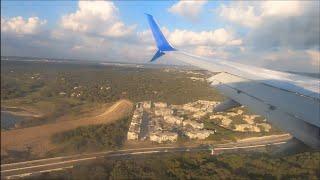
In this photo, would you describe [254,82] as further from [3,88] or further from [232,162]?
[232,162]

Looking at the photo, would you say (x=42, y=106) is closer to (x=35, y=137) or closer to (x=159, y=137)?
(x=35, y=137)

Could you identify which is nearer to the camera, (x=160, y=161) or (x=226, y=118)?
(x=160, y=161)

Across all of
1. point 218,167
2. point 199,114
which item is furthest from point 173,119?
point 199,114

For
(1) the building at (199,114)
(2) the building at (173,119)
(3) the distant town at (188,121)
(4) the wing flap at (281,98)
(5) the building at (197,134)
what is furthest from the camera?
(1) the building at (199,114)

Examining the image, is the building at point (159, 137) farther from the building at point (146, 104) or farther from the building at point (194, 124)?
the building at point (194, 124)

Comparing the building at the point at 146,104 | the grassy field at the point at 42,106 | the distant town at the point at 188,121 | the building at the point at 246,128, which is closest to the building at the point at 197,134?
the distant town at the point at 188,121

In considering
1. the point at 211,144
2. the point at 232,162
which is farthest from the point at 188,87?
the point at 232,162

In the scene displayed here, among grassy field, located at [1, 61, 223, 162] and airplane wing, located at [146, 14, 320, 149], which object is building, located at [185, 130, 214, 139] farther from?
grassy field, located at [1, 61, 223, 162]

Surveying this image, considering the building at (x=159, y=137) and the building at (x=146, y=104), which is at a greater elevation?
Result: the building at (x=146, y=104)
